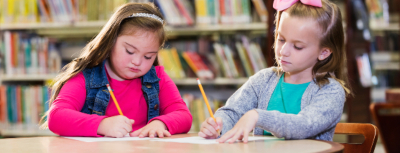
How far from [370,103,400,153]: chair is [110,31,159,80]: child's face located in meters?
0.65

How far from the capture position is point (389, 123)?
28.0 inches

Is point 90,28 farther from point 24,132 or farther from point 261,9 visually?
point 261,9

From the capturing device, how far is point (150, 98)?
1.23 metres

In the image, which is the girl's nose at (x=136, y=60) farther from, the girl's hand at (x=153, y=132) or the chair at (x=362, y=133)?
the chair at (x=362, y=133)

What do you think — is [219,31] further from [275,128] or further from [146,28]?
[275,128]

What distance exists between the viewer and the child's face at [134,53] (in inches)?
44.3

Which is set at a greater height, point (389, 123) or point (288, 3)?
point (288, 3)

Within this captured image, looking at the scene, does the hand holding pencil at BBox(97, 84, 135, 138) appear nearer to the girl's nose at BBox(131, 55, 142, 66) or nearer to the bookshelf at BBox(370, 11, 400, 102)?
the girl's nose at BBox(131, 55, 142, 66)

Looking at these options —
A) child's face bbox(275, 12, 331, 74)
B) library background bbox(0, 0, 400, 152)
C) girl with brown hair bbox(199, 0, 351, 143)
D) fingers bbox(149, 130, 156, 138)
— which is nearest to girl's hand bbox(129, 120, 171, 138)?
fingers bbox(149, 130, 156, 138)

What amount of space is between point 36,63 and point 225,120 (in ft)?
6.85

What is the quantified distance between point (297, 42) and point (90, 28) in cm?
207

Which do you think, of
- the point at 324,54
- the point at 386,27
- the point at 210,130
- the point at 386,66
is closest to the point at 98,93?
the point at 210,130

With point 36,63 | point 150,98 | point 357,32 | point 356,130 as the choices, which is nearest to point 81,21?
point 36,63

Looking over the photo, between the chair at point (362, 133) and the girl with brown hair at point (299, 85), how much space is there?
93mm
